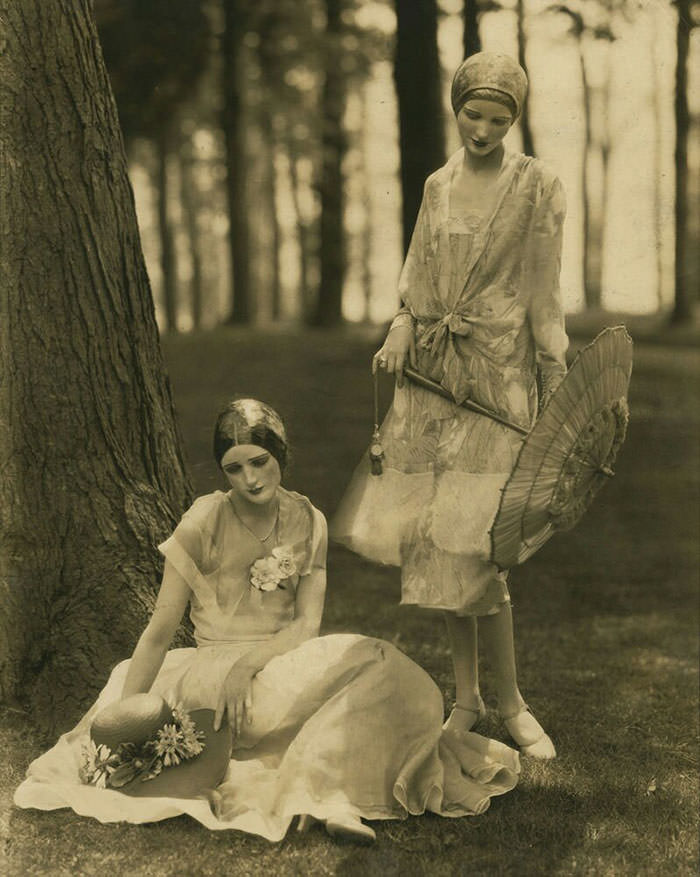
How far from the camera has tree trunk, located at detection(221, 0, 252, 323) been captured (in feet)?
21.0

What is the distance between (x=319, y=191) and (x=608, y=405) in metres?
5.37

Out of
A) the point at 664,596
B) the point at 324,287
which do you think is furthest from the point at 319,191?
the point at 664,596

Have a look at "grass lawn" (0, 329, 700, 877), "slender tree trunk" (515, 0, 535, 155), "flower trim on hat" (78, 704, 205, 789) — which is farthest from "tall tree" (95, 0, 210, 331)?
"flower trim on hat" (78, 704, 205, 789)

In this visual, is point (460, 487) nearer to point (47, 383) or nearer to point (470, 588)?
point (470, 588)

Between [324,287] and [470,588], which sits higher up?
[324,287]

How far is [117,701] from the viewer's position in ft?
12.0

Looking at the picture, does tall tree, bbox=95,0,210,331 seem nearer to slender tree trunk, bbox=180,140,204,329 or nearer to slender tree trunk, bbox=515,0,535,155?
slender tree trunk, bbox=515,0,535,155

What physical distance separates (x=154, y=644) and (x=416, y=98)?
3001 mm

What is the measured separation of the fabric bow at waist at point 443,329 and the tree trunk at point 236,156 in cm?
320

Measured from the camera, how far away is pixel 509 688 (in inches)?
168

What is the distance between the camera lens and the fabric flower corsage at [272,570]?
12.4 feet

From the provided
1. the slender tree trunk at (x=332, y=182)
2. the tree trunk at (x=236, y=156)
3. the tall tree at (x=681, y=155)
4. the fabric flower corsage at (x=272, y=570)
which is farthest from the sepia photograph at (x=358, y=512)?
the tree trunk at (x=236, y=156)

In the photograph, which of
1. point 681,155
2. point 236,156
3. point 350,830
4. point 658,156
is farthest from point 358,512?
point 681,155

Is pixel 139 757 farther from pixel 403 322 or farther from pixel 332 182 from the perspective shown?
pixel 332 182
